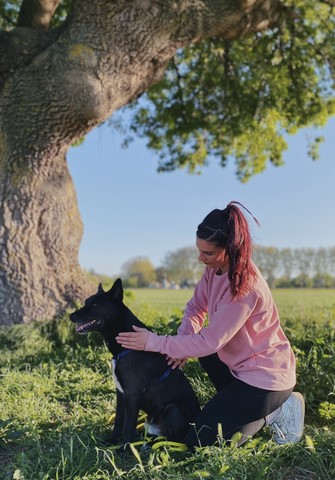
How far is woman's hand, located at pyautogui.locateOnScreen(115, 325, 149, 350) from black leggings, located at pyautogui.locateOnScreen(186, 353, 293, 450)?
722mm

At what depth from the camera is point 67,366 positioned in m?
6.80

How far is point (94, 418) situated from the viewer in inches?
184

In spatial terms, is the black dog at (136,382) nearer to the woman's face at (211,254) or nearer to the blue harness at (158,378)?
the blue harness at (158,378)

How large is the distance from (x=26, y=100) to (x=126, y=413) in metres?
6.01

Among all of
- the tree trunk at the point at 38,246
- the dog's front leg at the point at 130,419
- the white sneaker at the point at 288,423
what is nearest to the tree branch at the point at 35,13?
the tree trunk at the point at 38,246

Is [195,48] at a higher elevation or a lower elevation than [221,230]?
higher

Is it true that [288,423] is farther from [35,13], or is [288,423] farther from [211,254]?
[35,13]

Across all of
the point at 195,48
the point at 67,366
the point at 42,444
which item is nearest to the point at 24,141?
the point at 67,366

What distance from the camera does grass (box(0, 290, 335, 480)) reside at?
11.4 feet

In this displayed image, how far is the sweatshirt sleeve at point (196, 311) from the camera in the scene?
173 inches

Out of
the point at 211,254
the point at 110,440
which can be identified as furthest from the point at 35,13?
the point at 110,440

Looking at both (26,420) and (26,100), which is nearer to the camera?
(26,420)

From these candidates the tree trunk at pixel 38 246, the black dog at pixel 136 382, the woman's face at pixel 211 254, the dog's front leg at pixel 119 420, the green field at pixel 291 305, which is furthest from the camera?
the green field at pixel 291 305

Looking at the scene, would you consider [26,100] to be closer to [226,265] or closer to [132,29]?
[132,29]
